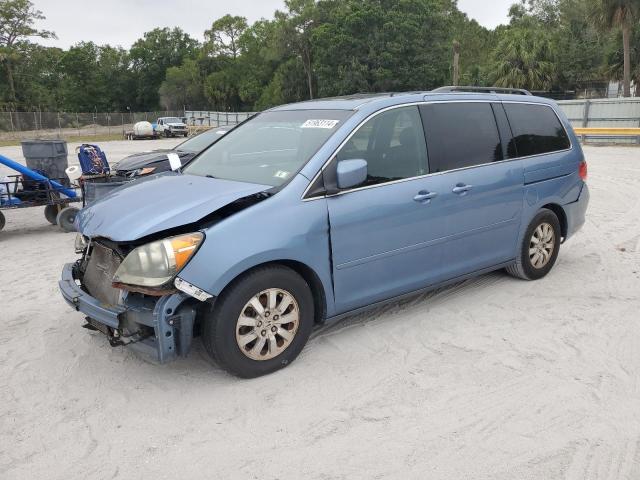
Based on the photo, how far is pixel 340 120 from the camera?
14.0 ft

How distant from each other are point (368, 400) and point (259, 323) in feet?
2.75

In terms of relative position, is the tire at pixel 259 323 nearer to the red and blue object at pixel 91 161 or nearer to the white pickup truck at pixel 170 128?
the red and blue object at pixel 91 161

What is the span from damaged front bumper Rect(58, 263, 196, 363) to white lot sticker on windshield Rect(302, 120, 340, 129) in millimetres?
1688

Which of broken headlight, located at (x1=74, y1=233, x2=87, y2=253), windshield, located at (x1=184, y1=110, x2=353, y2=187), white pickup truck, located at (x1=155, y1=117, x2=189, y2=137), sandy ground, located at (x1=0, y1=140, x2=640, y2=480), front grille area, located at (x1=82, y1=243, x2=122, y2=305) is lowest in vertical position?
sandy ground, located at (x1=0, y1=140, x2=640, y2=480)

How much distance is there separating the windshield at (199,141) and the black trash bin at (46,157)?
74.3 inches

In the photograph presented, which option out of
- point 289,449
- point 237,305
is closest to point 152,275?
point 237,305

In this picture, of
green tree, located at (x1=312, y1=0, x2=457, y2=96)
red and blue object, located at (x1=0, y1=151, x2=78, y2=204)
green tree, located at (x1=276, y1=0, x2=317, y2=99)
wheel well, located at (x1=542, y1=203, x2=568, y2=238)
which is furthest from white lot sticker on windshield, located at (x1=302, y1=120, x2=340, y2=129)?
green tree, located at (x1=276, y1=0, x2=317, y2=99)

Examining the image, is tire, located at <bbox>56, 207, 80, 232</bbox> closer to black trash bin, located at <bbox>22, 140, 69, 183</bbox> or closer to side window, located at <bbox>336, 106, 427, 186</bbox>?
black trash bin, located at <bbox>22, 140, 69, 183</bbox>

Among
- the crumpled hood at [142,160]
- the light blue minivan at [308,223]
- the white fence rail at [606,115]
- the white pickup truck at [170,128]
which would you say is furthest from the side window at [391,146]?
the white pickup truck at [170,128]

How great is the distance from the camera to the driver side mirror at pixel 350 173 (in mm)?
3922

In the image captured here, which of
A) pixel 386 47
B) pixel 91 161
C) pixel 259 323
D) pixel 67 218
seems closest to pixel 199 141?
pixel 91 161

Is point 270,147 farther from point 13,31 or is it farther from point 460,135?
point 13,31

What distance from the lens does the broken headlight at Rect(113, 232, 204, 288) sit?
3.39 m

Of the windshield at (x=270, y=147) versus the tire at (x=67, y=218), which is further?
the tire at (x=67, y=218)
